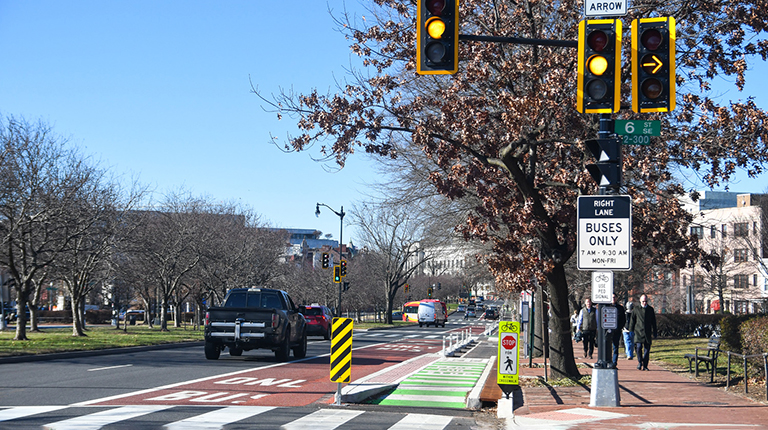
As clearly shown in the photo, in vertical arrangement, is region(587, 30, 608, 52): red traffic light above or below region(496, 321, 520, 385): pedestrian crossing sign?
above

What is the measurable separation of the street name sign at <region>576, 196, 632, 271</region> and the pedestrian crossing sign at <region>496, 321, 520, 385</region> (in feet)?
6.09

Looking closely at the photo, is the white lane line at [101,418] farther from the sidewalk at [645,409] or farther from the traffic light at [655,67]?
the traffic light at [655,67]

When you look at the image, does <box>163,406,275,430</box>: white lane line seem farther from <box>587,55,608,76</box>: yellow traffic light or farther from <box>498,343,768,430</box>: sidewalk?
<box>587,55,608,76</box>: yellow traffic light

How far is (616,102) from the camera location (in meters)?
10.2

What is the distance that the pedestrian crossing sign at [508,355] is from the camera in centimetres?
1189

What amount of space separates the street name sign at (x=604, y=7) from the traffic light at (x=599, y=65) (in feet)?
0.46

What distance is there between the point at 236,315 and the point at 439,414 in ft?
31.7

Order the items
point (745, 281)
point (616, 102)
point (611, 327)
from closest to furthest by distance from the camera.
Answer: point (616, 102) < point (611, 327) < point (745, 281)

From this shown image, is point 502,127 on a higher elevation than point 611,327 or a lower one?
higher

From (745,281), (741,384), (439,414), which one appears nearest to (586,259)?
(439,414)

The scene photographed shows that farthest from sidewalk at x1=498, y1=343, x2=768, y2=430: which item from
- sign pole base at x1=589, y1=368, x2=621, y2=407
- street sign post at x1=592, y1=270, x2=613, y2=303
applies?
street sign post at x1=592, y1=270, x2=613, y2=303

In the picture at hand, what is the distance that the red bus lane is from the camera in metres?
12.2

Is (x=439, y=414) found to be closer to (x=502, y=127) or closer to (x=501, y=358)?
(x=501, y=358)

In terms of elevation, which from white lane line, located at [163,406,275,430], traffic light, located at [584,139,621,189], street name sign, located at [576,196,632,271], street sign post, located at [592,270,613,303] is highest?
traffic light, located at [584,139,621,189]
